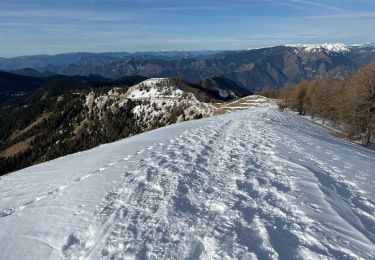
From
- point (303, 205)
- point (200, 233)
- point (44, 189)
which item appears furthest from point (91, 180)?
point (303, 205)

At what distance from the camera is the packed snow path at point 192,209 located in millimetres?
9727

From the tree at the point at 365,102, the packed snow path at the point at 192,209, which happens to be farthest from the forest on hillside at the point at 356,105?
the packed snow path at the point at 192,209

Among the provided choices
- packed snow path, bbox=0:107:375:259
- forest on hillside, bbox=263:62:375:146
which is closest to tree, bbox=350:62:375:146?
forest on hillside, bbox=263:62:375:146

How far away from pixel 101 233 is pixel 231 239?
11.9 ft

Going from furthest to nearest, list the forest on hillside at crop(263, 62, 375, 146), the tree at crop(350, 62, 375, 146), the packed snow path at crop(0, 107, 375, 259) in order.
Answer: the forest on hillside at crop(263, 62, 375, 146)
the tree at crop(350, 62, 375, 146)
the packed snow path at crop(0, 107, 375, 259)

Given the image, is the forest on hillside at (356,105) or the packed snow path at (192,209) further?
the forest on hillside at (356,105)

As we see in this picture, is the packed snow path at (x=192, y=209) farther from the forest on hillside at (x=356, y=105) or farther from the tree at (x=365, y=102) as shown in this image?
the forest on hillside at (x=356, y=105)

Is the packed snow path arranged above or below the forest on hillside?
above

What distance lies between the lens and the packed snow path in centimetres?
973

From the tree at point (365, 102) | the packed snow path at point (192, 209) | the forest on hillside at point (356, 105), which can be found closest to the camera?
the packed snow path at point (192, 209)

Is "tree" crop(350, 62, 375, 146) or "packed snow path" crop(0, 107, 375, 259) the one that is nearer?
"packed snow path" crop(0, 107, 375, 259)

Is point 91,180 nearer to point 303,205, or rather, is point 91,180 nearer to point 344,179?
point 303,205

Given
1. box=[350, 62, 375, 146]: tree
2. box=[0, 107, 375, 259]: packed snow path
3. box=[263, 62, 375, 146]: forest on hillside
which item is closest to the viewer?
box=[0, 107, 375, 259]: packed snow path

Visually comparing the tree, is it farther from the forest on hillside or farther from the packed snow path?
the packed snow path
